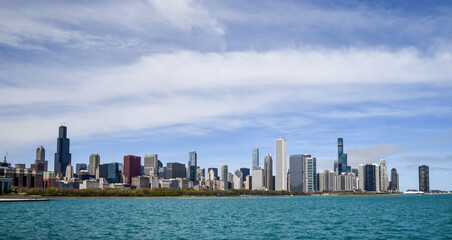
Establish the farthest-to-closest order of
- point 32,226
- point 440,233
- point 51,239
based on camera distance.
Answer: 1. point 32,226
2. point 440,233
3. point 51,239

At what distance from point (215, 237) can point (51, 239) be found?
73.9ft

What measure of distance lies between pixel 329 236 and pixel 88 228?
39439mm

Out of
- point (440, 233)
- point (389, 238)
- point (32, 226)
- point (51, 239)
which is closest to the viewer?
point (51, 239)

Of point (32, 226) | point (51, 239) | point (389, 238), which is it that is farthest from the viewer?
point (32, 226)

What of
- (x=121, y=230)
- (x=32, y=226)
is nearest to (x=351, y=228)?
(x=121, y=230)

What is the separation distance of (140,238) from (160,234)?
575 centimetres

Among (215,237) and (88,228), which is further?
(88,228)

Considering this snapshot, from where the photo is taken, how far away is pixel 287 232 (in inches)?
2908

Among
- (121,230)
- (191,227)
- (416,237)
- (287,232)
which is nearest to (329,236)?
(287,232)

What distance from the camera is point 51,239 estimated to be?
202ft

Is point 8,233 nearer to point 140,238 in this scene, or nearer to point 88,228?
point 88,228

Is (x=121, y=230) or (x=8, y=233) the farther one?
(x=121, y=230)

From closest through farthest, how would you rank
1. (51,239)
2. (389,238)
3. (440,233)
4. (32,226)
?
(51,239) → (389,238) → (440,233) → (32,226)

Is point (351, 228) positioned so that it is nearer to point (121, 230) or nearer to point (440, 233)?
point (440, 233)
